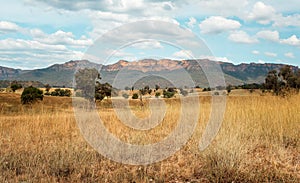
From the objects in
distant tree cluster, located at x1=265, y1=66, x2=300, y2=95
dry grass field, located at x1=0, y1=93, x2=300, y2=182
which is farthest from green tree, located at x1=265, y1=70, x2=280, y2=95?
dry grass field, located at x1=0, y1=93, x2=300, y2=182

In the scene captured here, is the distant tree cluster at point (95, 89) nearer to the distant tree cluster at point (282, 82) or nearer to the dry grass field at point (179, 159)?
the dry grass field at point (179, 159)

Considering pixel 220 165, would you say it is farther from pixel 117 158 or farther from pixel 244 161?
pixel 117 158

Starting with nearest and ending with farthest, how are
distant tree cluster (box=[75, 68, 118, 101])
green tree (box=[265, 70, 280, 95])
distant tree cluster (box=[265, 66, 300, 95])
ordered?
distant tree cluster (box=[265, 66, 300, 95])
green tree (box=[265, 70, 280, 95])
distant tree cluster (box=[75, 68, 118, 101])

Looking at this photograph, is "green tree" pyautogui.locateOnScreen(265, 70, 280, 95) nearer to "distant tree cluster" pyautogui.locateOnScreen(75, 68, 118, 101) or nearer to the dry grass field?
the dry grass field

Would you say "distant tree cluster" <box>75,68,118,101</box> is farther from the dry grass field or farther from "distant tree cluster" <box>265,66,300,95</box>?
"distant tree cluster" <box>265,66,300,95</box>

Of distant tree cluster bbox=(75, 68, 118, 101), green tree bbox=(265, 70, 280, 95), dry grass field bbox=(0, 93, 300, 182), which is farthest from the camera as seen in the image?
distant tree cluster bbox=(75, 68, 118, 101)

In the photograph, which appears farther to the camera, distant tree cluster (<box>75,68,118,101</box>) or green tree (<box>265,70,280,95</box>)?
distant tree cluster (<box>75,68,118,101</box>)

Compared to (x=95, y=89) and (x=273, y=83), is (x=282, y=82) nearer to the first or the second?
(x=273, y=83)

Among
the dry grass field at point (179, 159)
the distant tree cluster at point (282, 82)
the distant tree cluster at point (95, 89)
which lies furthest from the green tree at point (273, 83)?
the distant tree cluster at point (95, 89)

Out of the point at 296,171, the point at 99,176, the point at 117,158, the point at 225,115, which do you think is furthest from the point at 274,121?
the point at 99,176

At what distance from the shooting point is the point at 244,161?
5305 millimetres

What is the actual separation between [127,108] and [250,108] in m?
4.34

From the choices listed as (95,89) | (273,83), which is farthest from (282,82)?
(95,89)

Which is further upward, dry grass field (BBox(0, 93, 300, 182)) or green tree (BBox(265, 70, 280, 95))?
green tree (BBox(265, 70, 280, 95))
